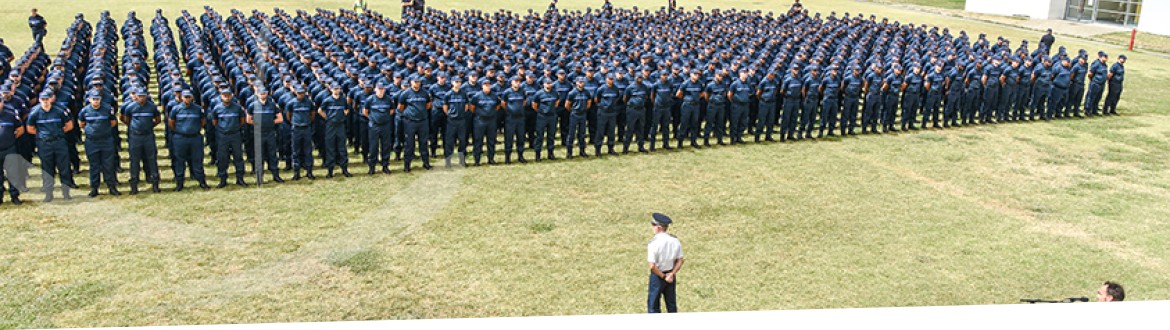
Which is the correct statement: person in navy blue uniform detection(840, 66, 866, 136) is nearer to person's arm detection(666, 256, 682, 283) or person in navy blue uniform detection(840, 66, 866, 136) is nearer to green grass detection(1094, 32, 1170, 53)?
person's arm detection(666, 256, 682, 283)

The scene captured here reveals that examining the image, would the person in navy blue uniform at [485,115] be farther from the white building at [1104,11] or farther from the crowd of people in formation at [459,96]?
the white building at [1104,11]

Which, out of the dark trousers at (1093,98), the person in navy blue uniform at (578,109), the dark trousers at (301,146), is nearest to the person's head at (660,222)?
the dark trousers at (301,146)

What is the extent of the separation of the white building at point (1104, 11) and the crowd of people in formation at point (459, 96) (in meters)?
17.9

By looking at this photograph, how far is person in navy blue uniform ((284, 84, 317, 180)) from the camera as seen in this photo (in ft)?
37.5

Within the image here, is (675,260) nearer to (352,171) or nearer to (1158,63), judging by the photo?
(352,171)

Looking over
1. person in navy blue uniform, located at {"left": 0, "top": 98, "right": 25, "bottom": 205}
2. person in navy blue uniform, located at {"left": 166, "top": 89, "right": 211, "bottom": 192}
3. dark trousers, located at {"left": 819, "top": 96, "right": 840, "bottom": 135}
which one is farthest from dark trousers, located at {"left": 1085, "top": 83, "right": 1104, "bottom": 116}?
person in navy blue uniform, located at {"left": 0, "top": 98, "right": 25, "bottom": 205}

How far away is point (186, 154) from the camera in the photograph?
10.9 m

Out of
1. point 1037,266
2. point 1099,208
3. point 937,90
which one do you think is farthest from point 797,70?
point 1037,266

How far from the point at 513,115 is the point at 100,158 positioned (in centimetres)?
481

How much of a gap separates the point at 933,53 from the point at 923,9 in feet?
94.6

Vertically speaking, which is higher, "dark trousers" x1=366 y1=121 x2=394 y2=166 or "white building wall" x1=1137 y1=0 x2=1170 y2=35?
"white building wall" x1=1137 y1=0 x2=1170 y2=35

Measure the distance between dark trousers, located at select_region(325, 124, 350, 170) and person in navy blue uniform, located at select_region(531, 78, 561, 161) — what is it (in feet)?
8.34

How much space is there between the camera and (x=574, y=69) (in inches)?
583

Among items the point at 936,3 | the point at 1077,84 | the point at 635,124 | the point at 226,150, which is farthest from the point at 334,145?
→ the point at 936,3
